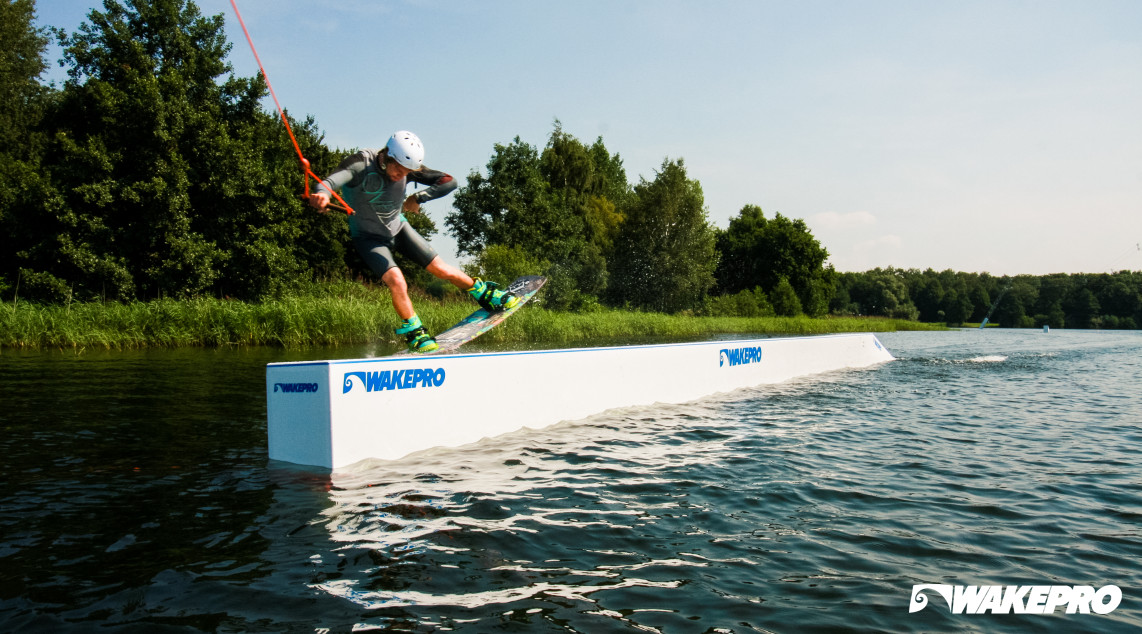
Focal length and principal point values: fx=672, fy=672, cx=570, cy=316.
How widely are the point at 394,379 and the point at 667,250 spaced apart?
42794 millimetres

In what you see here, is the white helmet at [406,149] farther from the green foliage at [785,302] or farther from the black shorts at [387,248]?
the green foliage at [785,302]

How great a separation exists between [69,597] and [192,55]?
34.4 meters

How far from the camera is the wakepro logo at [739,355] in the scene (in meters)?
10.2

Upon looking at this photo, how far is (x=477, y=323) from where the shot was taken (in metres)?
7.95

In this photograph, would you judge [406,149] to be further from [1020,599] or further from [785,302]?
[785,302]

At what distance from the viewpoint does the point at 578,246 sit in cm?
4475

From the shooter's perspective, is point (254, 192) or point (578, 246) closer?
point (254, 192)

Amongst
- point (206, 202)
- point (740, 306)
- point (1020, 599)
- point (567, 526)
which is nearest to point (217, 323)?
point (206, 202)

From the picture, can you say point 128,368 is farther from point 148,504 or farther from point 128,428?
point 148,504

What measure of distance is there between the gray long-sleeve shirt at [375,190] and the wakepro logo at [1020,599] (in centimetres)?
528

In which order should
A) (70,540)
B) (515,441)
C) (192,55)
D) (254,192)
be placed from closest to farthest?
1. (70,540)
2. (515,441)
3. (254,192)
4. (192,55)

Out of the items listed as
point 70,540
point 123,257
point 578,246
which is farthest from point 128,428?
point 578,246

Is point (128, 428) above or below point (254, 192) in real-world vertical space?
below

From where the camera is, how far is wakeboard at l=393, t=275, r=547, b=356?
7668 mm
